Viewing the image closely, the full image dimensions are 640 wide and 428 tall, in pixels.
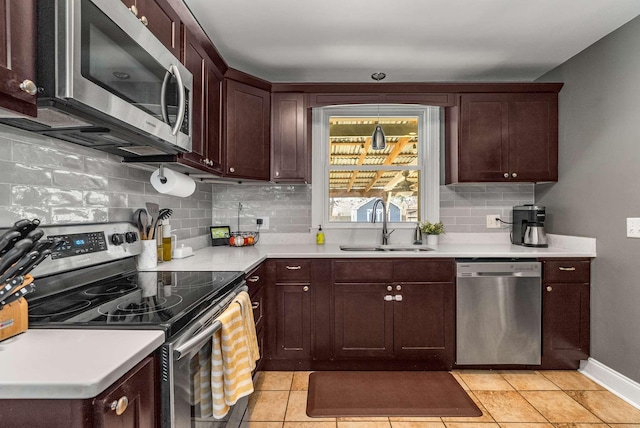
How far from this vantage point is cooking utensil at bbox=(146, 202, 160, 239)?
207 centimetres

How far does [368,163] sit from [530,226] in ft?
4.71

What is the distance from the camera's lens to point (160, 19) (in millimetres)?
1684

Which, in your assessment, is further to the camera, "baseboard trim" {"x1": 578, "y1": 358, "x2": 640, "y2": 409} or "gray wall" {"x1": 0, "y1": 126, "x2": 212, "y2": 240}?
"baseboard trim" {"x1": 578, "y1": 358, "x2": 640, "y2": 409}

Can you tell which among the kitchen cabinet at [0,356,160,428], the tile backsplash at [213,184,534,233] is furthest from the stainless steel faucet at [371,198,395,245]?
the kitchen cabinet at [0,356,160,428]

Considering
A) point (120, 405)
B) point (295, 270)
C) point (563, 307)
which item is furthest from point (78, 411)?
point (563, 307)

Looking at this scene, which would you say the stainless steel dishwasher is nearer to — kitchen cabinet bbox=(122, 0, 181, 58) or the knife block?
kitchen cabinet bbox=(122, 0, 181, 58)

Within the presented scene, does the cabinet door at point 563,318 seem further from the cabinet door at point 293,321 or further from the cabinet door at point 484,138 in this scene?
the cabinet door at point 293,321

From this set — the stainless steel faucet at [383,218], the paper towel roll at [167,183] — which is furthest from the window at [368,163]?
the paper towel roll at [167,183]

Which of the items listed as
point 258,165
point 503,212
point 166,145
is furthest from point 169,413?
point 503,212

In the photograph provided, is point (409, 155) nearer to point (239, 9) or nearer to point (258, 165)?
point (258, 165)

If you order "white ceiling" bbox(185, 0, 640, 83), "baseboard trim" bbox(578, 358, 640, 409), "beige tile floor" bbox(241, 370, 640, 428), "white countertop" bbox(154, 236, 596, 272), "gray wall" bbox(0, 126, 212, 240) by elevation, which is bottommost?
"beige tile floor" bbox(241, 370, 640, 428)

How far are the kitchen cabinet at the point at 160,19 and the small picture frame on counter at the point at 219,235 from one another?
5.21ft

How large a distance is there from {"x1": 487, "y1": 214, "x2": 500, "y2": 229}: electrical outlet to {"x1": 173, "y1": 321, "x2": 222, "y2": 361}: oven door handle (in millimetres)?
2737

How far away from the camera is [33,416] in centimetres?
74
